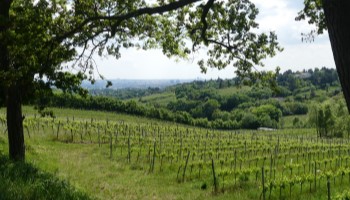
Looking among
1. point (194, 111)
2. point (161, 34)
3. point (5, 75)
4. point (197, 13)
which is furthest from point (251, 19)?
point (194, 111)

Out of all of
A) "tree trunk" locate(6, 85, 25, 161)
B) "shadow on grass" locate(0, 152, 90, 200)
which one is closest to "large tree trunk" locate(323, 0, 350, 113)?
"shadow on grass" locate(0, 152, 90, 200)

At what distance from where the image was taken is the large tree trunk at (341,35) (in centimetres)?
451

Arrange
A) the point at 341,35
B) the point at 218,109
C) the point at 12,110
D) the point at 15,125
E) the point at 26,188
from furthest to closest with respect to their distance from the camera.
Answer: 1. the point at 218,109
2. the point at 15,125
3. the point at 12,110
4. the point at 26,188
5. the point at 341,35

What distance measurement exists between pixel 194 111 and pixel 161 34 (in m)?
157

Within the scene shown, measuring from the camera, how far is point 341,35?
453 cm

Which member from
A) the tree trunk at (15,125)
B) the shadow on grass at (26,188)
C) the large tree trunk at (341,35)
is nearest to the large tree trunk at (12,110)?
the tree trunk at (15,125)

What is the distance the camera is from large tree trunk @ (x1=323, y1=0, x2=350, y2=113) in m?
4.51

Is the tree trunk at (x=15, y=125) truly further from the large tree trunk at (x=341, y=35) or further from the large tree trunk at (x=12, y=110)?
the large tree trunk at (x=341, y=35)

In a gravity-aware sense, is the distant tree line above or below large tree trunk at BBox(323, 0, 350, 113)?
below

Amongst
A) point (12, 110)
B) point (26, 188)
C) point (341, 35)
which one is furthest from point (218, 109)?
point (341, 35)

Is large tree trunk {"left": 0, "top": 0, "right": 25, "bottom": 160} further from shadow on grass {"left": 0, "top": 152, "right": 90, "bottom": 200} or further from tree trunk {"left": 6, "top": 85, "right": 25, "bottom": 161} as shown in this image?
shadow on grass {"left": 0, "top": 152, "right": 90, "bottom": 200}

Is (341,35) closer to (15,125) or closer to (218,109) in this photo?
(15,125)

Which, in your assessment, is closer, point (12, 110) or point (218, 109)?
point (12, 110)

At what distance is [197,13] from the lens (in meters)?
10.6
